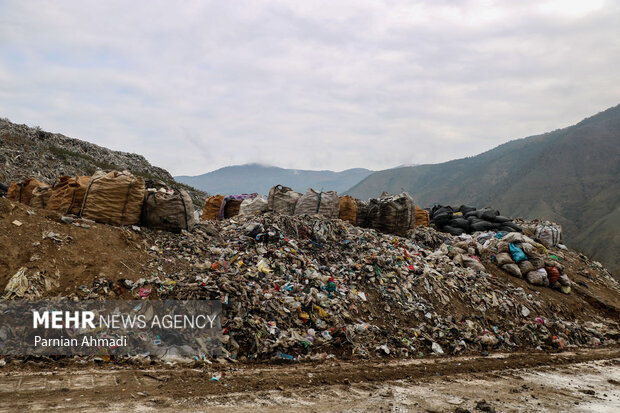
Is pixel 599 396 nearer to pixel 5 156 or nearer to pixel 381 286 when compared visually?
pixel 381 286

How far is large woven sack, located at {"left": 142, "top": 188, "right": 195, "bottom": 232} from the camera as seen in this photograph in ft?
19.2

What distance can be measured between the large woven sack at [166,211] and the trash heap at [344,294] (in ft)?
0.64

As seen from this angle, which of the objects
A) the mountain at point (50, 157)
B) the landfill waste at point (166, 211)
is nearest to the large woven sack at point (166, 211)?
the landfill waste at point (166, 211)

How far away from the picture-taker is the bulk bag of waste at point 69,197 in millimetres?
5482

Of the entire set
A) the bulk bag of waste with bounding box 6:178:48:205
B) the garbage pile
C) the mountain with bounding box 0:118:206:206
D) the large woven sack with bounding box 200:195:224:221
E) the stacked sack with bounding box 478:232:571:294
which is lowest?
the stacked sack with bounding box 478:232:571:294

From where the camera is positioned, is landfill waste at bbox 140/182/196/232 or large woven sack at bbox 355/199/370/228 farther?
large woven sack at bbox 355/199/370/228

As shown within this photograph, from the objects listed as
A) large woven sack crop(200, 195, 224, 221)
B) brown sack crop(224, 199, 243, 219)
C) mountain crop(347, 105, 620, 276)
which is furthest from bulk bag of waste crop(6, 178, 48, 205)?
mountain crop(347, 105, 620, 276)

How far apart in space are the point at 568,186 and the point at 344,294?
7627 cm

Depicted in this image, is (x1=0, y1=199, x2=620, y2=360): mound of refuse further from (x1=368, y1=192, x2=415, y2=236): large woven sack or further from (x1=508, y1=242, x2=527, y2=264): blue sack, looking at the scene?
(x1=368, y1=192, x2=415, y2=236): large woven sack

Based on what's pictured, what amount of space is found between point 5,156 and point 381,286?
1959 centimetres

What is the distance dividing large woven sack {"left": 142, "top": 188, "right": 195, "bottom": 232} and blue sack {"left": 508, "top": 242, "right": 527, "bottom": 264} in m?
6.58

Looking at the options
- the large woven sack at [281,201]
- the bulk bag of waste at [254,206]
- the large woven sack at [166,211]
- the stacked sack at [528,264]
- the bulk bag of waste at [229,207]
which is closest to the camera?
the large woven sack at [166,211]

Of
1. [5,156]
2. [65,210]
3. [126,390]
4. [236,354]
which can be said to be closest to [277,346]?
[236,354]

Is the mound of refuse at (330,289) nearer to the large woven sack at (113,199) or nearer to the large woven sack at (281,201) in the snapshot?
the large woven sack at (113,199)
